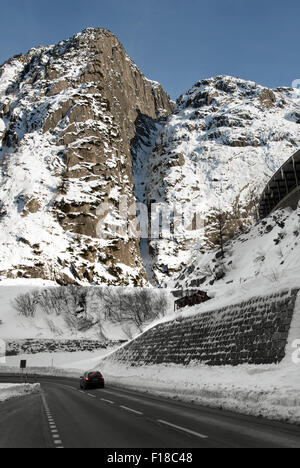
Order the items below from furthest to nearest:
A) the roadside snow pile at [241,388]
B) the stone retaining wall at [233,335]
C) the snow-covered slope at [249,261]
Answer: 1. the snow-covered slope at [249,261]
2. the stone retaining wall at [233,335]
3. the roadside snow pile at [241,388]

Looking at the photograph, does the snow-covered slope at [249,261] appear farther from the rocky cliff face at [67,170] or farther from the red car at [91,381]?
the rocky cliff face at [67,170]

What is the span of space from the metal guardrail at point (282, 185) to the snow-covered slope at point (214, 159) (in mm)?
54345

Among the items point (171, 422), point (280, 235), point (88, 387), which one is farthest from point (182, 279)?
point (171, 422)

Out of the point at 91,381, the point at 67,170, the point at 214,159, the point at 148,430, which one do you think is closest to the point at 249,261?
the point at 91,381

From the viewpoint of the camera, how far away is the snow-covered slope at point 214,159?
13800cm

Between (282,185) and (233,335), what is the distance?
54556 mm

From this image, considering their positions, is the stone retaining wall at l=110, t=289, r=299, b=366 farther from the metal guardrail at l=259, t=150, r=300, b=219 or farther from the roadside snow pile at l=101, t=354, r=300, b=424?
the metal guardrail at l=259, t=150, r=300, b=219

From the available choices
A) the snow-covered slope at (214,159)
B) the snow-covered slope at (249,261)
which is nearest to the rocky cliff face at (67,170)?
the snow-covered slope at (214,159)

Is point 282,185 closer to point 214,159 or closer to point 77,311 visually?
point 77,311

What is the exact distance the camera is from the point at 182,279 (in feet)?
248

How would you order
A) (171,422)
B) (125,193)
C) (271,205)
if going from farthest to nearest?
(125,193), (271,205), (171,422)

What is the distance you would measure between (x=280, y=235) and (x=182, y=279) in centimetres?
A: 3243

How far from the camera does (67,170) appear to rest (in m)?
120
